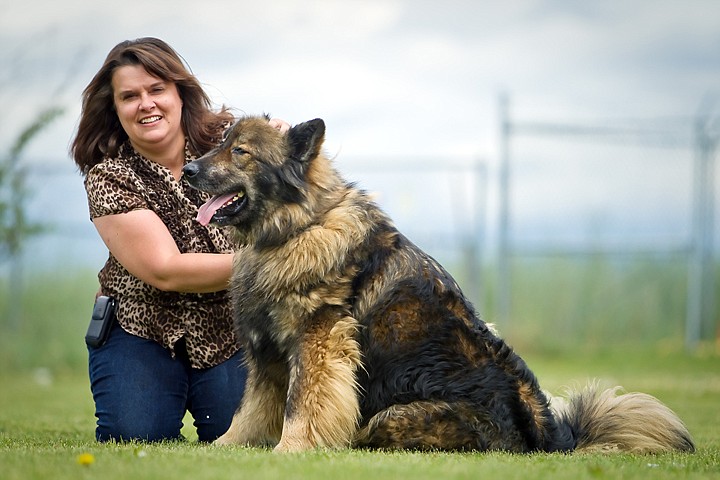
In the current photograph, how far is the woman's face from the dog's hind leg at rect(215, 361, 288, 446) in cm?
145

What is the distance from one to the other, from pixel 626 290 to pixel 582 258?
2.68 ft

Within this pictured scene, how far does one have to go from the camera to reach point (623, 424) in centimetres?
460

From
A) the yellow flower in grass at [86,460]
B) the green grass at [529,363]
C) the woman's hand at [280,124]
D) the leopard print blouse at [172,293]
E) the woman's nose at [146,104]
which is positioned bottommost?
the green grass at [529,363]

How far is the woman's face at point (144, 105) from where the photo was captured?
17.2 ft

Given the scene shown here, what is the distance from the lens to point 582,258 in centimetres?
1266

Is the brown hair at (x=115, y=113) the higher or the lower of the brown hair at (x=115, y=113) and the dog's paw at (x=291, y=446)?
the higher

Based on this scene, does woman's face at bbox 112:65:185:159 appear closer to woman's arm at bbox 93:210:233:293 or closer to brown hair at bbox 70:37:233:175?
brown hair at bbox 70:37:233:175

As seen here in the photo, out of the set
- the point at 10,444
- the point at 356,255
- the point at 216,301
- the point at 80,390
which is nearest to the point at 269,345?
the point at 356,255

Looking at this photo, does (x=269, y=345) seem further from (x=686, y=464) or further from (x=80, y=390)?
(x=80, y=390)

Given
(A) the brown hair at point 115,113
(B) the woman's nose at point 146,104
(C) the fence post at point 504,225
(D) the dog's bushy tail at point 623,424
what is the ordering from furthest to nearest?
(C) the fence post at point 504,225 → (A) the brown hair at point 115,113 → (B) the woman's nose at point 146,104 → (D) the dog's bushy tail at point 623,424

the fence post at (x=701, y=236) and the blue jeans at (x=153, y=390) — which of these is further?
the fence post at (x=701, y=236)

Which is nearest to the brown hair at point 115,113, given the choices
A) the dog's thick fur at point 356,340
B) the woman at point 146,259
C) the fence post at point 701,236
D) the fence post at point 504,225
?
the woman at point 146,259

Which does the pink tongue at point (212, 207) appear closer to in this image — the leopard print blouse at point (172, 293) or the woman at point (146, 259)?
the woman at point (146, 259)

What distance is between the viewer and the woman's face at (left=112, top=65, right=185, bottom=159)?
525cm
